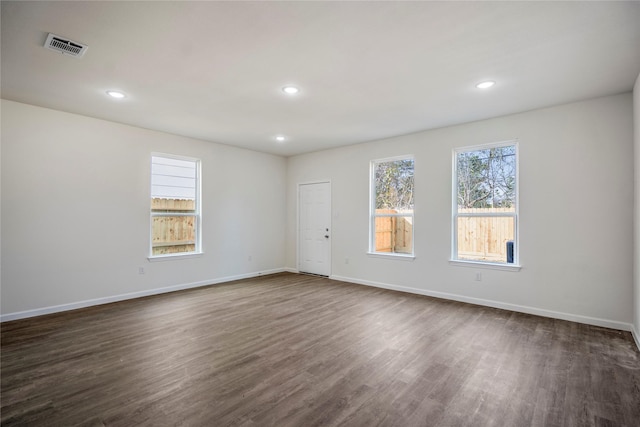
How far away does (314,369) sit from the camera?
8.45ft

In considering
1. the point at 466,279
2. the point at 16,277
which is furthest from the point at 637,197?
the point at 16,277

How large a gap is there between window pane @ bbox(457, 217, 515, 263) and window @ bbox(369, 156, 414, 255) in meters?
0.85

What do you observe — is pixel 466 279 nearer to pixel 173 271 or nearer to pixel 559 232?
pixel 559 232

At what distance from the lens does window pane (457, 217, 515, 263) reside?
4.34 meters

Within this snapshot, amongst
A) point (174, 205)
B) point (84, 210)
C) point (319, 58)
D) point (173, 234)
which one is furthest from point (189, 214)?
point (319, 58)

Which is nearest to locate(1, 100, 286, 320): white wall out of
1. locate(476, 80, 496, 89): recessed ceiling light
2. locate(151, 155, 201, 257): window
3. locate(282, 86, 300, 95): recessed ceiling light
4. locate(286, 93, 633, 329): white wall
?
locate(151, 155, 201, 257): window

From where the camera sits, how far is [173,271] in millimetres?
5281

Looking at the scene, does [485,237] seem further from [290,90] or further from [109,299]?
[109,299]

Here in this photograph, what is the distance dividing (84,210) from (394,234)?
478 cm

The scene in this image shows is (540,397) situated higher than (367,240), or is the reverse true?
(367,240)

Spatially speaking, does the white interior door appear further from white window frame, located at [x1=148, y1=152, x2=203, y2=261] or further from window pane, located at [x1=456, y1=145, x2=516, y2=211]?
window pane, located at [x1=456, y1=145, x2=516, y2=211]

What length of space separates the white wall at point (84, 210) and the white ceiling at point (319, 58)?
0.44 metres

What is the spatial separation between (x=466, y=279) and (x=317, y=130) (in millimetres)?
3240

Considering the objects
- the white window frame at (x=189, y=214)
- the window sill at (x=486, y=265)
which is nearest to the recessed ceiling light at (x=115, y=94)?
the white window frame at (x=189, y=214)
